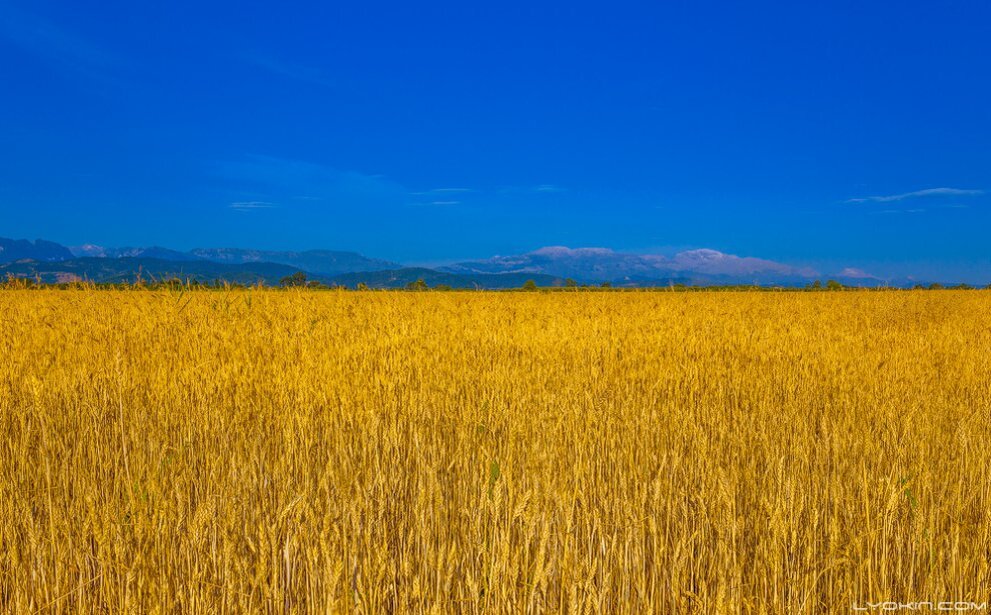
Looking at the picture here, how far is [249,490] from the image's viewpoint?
116 inches

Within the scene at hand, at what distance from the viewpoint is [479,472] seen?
126 inches

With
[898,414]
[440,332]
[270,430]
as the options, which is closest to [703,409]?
[898,414]

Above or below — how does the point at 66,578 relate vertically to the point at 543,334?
below

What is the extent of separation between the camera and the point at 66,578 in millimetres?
2232

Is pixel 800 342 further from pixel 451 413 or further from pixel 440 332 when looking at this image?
pixel 451 413

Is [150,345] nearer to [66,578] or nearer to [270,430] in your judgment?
[270,430]

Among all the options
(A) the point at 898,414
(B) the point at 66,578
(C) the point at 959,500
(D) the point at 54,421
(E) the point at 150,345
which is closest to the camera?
(B) the point at 66,578

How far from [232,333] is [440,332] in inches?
99.4

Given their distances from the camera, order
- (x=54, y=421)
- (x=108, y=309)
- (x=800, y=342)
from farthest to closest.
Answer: (x=108, y=309), (x=800, y=342), (x=54, y=421)

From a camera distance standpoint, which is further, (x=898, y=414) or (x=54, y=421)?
(x=898, y=414)

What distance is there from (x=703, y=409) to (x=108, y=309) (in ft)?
26.3

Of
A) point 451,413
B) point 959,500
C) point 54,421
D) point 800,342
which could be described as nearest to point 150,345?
point 54,421

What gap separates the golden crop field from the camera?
2.14m

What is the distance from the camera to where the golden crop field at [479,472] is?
2141mm
